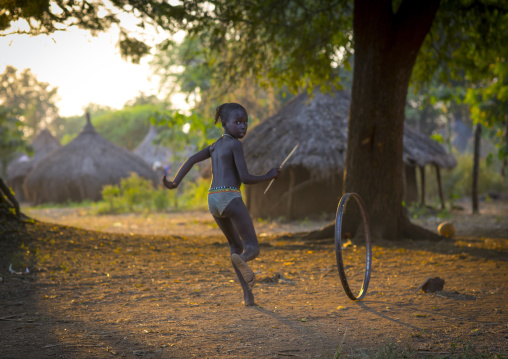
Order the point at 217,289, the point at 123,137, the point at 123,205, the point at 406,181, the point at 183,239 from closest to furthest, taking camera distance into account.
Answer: the point at 217,289
the point at 183,239
the point at 406,181
the point at 123,205
the point at 123,137

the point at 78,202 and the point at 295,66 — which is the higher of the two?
the point at 295,66

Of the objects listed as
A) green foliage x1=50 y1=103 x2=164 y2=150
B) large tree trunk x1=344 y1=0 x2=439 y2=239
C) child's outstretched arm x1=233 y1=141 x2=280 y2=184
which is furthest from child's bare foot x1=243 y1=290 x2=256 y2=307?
green foliage x1=50 y1=103 x2=164 y2=150

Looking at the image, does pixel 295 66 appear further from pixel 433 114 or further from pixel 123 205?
pixel 433 114

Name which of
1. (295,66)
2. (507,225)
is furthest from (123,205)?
(507,225)

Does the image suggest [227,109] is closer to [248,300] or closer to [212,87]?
[248,300]

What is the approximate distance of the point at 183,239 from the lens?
997 centimetres

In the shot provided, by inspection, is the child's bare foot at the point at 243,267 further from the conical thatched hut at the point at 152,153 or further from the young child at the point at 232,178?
the conical thatched hut at the point at 152,153

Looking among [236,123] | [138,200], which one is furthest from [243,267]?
[138,200]

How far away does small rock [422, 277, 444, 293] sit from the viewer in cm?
532

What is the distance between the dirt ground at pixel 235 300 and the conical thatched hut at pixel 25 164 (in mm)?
25763

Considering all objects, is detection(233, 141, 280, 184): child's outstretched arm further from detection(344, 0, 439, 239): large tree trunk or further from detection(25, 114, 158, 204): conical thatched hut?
detection(25, 114, 158, 204): conical thatched hut

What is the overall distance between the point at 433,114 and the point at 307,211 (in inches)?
940

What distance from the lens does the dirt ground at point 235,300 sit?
3.64 meters

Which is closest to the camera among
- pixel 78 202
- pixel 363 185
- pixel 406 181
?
pixel 363 185
